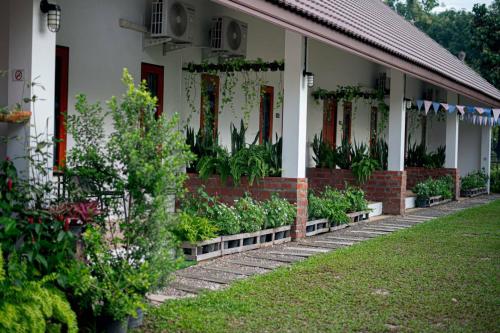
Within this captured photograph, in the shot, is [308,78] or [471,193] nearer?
[308,78]

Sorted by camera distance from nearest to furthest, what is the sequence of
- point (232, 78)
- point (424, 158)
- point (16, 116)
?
point (16, 116) → point (232, 78) → point (424, 158)

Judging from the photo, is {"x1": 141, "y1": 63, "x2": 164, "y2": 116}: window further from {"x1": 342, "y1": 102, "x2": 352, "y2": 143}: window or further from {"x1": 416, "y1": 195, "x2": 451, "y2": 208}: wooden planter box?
{"x1": 416, "y1": 195, "x2": 451, "y2": 208}: wooden planter box

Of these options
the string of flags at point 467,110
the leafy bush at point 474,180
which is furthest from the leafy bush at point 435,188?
the leafy bush at point 474,180

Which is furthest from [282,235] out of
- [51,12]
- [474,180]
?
[474,180]

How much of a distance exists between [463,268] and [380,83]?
36.6 feet

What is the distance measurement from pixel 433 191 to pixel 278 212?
879 cm

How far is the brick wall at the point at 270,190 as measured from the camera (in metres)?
10.3

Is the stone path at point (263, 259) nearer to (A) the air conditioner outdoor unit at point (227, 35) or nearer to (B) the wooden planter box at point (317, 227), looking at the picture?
(B) the wooden planter box at point (317, 227)

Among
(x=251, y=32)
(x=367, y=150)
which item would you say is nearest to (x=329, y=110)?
(x=367, y=150)

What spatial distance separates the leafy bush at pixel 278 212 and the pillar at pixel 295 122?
213 millimetres

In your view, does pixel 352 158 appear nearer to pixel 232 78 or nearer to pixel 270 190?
→ pixel 232 78

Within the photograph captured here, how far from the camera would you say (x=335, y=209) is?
1173 centimetres

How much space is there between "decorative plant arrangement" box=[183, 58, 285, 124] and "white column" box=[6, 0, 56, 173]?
524 centimetres

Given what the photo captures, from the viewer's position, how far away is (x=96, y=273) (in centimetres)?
492
